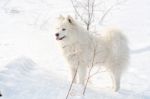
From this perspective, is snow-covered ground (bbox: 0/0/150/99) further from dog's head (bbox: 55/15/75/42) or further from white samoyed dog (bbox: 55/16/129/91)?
dog's head (bbox: 55/15/75/42)

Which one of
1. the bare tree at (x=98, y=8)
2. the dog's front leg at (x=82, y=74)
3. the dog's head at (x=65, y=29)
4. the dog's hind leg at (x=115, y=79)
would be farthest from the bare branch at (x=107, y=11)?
the dog's head at (x=65, y=29)

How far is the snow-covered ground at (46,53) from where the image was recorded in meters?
6.17

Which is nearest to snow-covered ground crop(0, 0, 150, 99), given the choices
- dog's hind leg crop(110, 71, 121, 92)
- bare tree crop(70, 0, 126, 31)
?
dog's hind leg crop(110, 71, 121, 92)

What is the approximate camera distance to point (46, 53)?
39.8 feet

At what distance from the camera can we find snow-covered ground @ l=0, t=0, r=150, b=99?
243 inches

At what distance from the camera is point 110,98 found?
6523 millimetres

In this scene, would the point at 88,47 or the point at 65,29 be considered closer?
the point at 65,29

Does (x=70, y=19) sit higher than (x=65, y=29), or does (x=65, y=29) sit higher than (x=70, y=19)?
(x=70, y=19)

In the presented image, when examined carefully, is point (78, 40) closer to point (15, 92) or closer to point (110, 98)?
point (110, 98)

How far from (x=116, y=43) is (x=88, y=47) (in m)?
0.53

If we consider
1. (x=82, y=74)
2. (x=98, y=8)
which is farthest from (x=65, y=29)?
(x=98, y=8)

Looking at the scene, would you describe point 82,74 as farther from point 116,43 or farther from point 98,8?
point 98,8

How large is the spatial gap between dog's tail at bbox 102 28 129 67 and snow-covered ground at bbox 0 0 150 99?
24.8 inches

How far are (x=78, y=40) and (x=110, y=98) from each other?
1.36 metres
